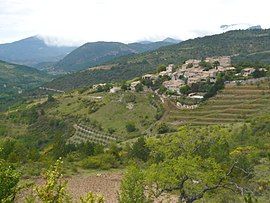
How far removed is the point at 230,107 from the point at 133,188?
1788 inches

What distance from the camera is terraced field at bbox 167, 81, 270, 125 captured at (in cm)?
5944

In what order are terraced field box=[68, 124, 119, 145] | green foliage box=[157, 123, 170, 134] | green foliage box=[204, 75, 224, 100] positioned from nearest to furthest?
green foliage box=[157, 123, 170, 134]
terraced field box=[68, 124, 119, 145]
green foliage box=[204, 75, 224, 100]

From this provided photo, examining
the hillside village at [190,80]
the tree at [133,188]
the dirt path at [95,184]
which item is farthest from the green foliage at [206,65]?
the tree at [133,188]

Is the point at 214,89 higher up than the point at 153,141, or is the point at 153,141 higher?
the point at 153,141

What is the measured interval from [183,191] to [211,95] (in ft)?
166

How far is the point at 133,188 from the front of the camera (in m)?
18.9

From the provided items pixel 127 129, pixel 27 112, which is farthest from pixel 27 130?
pixel 127 129

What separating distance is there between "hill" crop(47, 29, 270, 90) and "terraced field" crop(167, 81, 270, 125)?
301 ft

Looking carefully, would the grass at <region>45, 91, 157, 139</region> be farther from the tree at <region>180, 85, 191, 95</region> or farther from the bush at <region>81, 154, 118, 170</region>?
the bush at <region>81, 154, 118, 170</region>

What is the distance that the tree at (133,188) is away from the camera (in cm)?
1836

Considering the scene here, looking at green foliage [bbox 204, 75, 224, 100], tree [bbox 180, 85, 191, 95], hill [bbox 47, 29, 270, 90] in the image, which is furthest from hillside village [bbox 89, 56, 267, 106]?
hill [bbox 47, 29, 270, 90]

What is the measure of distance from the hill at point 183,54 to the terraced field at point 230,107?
3617 inches

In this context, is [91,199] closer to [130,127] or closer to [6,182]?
[6,182]

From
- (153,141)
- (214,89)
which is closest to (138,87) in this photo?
(214,89)
